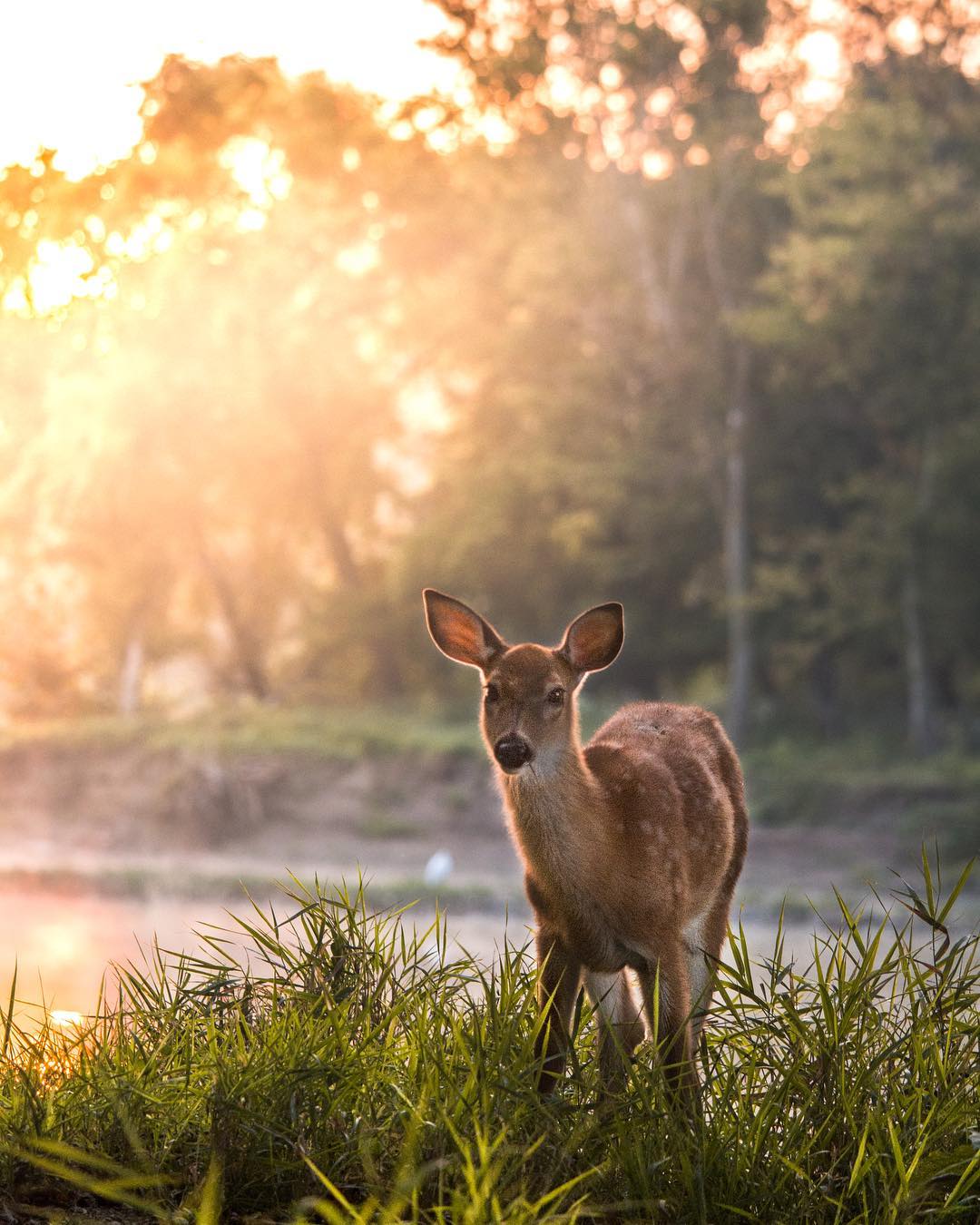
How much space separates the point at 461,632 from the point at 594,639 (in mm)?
437

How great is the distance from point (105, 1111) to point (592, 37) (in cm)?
2037

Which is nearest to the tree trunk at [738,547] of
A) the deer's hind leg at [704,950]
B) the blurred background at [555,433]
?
the blurred background at [555,433]

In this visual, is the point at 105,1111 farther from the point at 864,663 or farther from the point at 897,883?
the point at 864,663

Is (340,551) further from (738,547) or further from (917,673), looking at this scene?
(917,673)

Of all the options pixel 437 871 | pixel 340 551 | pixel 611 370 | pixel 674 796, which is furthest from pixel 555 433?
pixel 674 796

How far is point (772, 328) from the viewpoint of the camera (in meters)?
21.5

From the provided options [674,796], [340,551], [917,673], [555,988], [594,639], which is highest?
[340,551]

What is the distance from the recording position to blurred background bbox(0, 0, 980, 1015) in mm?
19828

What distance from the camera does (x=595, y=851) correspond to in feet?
16.5

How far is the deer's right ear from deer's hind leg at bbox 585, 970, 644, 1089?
1070 millimetres

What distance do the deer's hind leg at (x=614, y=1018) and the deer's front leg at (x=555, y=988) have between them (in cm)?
11

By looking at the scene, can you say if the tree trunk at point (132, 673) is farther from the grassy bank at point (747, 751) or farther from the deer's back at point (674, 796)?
the deer's back at point (674, 796)

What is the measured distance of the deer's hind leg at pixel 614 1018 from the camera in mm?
4945

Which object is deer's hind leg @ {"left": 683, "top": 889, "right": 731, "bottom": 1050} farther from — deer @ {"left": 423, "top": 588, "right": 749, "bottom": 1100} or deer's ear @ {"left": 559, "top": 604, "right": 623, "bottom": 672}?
deer's ear @ {"left": 559, "top": 604, "right": 623, "bottom": 672}
